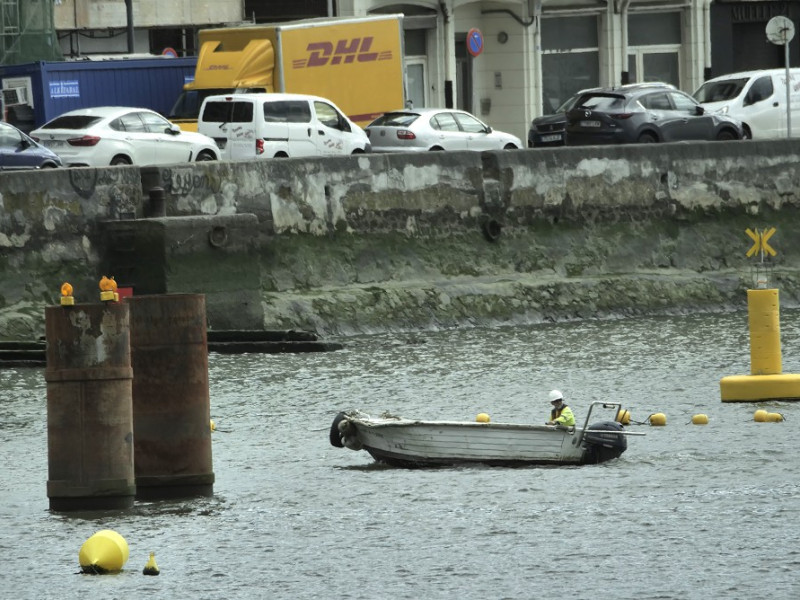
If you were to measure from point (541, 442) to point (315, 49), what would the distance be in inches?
922

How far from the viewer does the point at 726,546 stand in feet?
45.2

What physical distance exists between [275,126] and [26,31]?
11397mm

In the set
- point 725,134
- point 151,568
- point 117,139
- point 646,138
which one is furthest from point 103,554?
point 725,134

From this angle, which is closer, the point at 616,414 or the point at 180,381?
the point at 180,381

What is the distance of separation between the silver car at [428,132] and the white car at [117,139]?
171 inches

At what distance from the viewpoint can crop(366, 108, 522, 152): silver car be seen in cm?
3644

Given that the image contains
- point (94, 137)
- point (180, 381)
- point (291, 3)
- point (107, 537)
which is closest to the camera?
point (107, 537)

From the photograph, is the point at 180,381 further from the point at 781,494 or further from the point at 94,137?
the point at 94,137

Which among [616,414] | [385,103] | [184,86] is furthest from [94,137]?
[616,414]

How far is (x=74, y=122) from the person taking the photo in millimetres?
32875

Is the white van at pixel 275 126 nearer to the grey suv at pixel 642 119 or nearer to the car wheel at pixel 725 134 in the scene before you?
the grey suv at pixel 642 119

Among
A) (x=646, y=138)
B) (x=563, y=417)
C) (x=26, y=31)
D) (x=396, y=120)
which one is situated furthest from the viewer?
(x=26, y=31)

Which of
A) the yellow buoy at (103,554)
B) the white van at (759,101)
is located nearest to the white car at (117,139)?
the white van at (759,101)

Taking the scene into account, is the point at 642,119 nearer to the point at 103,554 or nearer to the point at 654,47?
the point at 654,47
